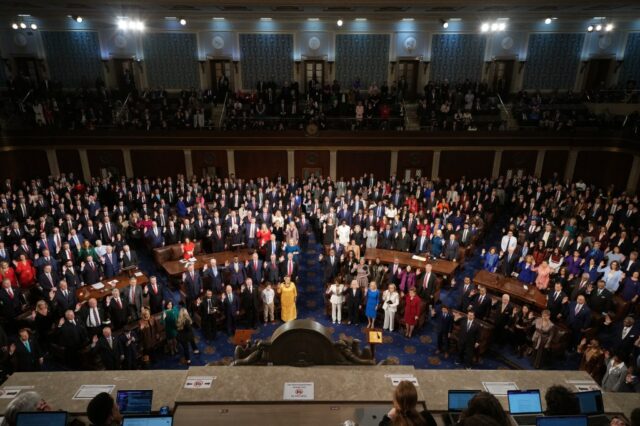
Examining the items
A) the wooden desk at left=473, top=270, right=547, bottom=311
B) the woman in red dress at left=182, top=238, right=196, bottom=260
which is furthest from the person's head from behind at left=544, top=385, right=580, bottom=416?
the woman in red dress at left=182, top=238, right=196, bottom=260

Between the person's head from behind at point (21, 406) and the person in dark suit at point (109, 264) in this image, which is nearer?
the person's head from behind at point (21, 406)

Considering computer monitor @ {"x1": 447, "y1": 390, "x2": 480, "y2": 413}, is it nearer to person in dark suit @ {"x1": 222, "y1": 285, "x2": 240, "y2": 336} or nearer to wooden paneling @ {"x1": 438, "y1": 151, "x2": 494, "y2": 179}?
person in dark suit @ {"x1": 222, "y1": 285, "x2": 240, "y2": 336}

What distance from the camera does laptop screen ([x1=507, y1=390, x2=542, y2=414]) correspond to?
12.4 ft

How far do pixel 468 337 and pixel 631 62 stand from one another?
21.4 m

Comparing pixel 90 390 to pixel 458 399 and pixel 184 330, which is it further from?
pixel 184 330

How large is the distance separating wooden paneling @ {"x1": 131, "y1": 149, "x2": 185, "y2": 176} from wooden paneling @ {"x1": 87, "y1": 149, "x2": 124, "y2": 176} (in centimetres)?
63

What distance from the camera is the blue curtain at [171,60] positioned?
20953mm

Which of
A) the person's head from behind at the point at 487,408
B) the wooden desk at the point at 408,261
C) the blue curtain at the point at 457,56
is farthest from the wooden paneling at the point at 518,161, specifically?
the person's head from behind at the point at 487,408

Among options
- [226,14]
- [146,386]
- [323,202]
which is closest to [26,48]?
[226,14]

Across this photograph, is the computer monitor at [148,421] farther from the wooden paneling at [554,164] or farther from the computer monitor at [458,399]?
the wooden paneling at [554,164]

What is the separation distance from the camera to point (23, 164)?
18641 millimetres

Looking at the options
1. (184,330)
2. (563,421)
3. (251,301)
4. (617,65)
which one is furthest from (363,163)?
(563,421)

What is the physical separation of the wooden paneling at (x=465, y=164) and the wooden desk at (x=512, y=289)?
1001 centimetres

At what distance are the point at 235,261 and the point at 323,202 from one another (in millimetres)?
6044
